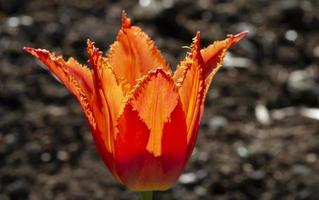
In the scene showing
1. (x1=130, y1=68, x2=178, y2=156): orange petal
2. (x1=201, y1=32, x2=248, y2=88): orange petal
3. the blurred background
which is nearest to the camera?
(x1=130, y1=68, x2=178, y2=156): orange petal

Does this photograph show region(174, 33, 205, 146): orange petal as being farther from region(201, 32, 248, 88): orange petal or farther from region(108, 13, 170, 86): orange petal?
region(108, 13, 170, 86): orange petal

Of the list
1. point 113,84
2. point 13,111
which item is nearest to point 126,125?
point 113,84

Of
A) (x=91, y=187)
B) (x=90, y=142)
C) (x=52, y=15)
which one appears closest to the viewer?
(x=91, y=187)

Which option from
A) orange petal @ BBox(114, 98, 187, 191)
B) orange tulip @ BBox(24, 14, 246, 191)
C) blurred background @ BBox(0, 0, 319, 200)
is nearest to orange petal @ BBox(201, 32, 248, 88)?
orange tulip @ BBox(24, 14, 246, 191)

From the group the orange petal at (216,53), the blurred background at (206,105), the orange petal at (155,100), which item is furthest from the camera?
the blurred background at (206,105)

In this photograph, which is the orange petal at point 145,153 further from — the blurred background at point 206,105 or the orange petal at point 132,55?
the blurred background at point 206,105

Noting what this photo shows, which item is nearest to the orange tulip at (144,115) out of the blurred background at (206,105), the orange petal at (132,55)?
the orange petal at (132,55)

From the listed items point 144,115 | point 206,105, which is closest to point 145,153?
point 144,115

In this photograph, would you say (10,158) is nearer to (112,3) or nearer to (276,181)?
(276,181)
